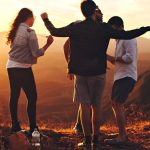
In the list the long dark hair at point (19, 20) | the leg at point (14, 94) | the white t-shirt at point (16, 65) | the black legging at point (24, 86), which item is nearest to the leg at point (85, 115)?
the black legging at point (24, 86)

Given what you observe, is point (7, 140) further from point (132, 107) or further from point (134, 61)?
point (132, 107)

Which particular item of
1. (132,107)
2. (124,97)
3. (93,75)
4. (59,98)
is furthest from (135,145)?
(59,98)

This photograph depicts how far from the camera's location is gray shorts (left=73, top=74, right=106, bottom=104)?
8602 mm

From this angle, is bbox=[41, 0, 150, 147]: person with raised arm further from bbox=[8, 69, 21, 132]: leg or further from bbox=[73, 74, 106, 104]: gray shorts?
bbox=[8, 69, 21, 132]: leg

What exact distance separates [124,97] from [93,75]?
92 cm

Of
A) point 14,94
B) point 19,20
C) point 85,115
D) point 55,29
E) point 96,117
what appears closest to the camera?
point 55,29

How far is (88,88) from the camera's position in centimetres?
871

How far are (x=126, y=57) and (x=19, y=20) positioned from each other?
1775 mm

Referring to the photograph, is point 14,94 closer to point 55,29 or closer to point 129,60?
point 55,29

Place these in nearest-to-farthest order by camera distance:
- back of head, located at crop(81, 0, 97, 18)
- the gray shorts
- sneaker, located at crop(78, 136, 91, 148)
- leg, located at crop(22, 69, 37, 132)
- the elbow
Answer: back of head, located at crop(81, 0, 97, 18) → the gray shorts → sneaker, located at crop(78, 136, 91, 148) → the elbow → leg, located at crop(22, 69, 37, 132)

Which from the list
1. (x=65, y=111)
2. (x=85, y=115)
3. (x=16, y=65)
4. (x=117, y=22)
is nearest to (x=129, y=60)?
(x=117, y=22)

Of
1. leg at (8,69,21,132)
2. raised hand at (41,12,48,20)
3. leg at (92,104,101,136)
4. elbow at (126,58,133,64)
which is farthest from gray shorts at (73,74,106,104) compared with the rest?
leg at (8,69,21,132)

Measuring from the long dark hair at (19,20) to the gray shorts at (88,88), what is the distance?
4.41 ft

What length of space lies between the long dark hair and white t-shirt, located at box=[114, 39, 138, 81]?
1466mm
